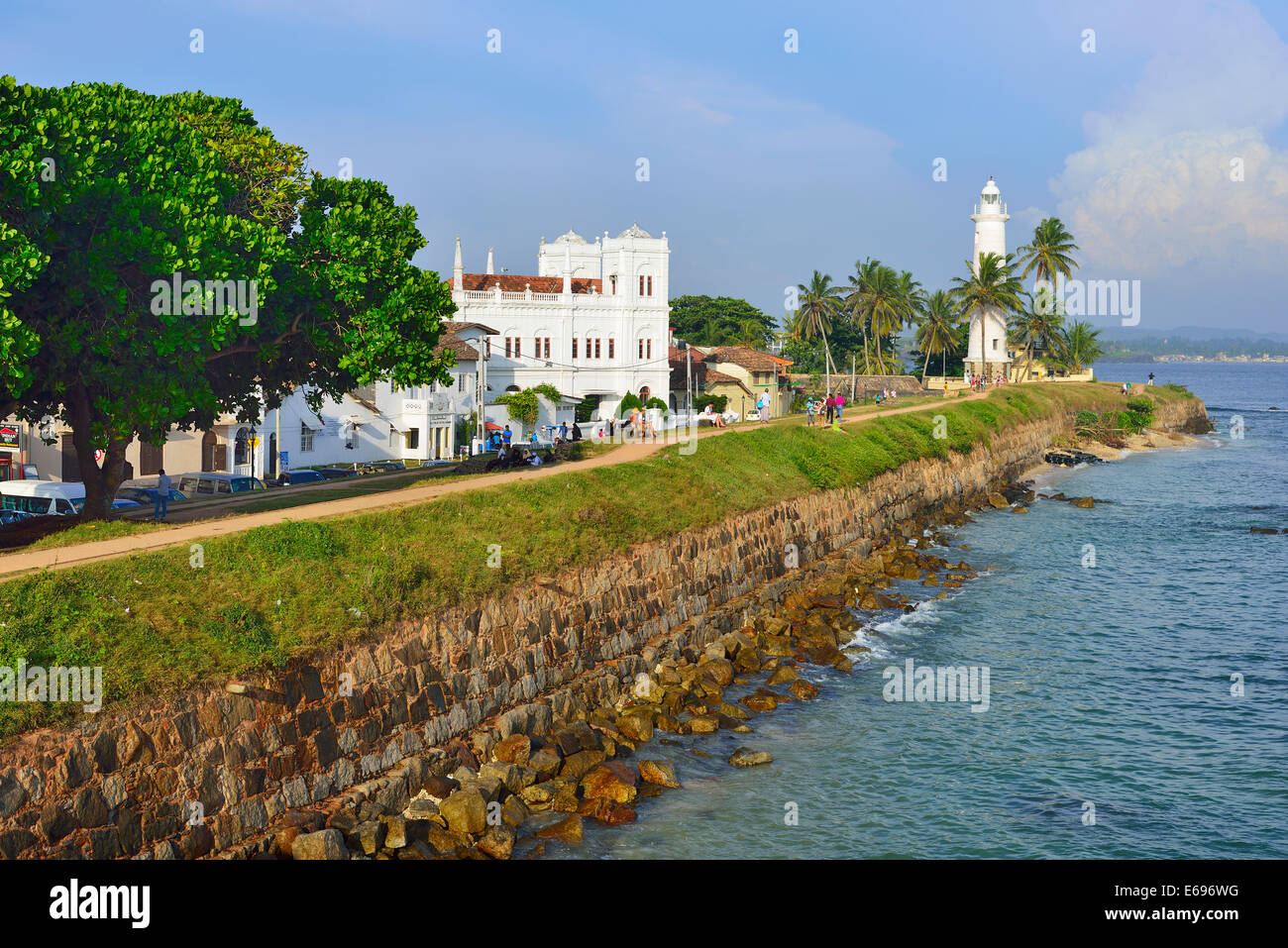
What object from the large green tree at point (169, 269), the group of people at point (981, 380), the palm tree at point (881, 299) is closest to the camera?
the large green tree at point (169, 269)

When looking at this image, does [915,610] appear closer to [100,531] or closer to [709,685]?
[709,685]

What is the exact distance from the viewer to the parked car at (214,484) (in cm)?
4262

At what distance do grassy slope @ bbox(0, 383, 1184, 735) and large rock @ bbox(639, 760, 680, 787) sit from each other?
6818 mm

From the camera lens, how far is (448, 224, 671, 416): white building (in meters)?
81.5

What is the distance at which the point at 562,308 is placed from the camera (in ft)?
274

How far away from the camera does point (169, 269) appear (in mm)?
27453

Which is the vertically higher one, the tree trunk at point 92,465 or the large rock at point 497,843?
the tree trunk at point 92,465

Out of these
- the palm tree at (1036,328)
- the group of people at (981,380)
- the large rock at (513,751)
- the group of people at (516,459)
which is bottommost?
the large rock at (513,751)

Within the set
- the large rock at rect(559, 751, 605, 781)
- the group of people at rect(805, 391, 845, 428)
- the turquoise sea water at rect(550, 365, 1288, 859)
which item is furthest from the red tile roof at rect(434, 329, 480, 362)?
the large rock at rect(559, 751, 605, 781)

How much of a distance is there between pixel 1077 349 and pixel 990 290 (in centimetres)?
2563

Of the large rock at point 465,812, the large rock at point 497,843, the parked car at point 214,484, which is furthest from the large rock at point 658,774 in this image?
the parked car at point 214,484

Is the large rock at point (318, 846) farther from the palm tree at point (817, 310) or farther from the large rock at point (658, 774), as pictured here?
the palm tree at point (817, 310)

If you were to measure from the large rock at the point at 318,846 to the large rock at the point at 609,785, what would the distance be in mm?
5551
